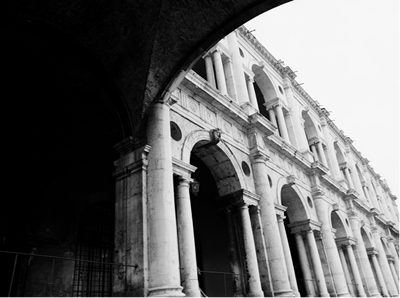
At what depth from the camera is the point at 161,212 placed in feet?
21.7

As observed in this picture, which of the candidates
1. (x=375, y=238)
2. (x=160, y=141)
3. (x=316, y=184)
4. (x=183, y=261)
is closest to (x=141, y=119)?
(x=160, y=141)

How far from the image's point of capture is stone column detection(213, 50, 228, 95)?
11797 millimetres

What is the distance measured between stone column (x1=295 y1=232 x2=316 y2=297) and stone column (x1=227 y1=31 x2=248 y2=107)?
5.42 metres

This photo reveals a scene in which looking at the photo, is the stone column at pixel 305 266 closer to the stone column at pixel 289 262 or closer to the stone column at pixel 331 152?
the stone column at pixel 289 262


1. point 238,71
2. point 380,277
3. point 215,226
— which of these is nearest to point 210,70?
point 238,71

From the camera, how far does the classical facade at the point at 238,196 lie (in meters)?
6.75

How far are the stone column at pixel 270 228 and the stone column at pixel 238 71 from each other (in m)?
2.37

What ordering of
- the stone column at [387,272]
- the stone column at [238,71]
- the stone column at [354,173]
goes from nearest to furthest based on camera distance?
the stone column at [238,71] < the stone column at [387,272] < the stone column at [354,173]

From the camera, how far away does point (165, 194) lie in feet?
22.4

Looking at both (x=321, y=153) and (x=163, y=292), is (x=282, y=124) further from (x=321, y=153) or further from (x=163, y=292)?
(x=163, y=292)

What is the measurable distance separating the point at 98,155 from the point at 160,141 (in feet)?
12.4

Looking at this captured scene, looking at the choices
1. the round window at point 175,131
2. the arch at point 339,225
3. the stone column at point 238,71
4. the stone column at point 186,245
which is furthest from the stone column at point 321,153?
the stone column at point 186,245

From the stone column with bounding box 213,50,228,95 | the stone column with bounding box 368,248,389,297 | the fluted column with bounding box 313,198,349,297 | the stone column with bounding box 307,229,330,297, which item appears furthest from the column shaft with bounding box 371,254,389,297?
the stone column with bounding box 213,50,228,95

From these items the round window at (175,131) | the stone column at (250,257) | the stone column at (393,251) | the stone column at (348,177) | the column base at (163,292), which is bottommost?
the column base at (163,292)
